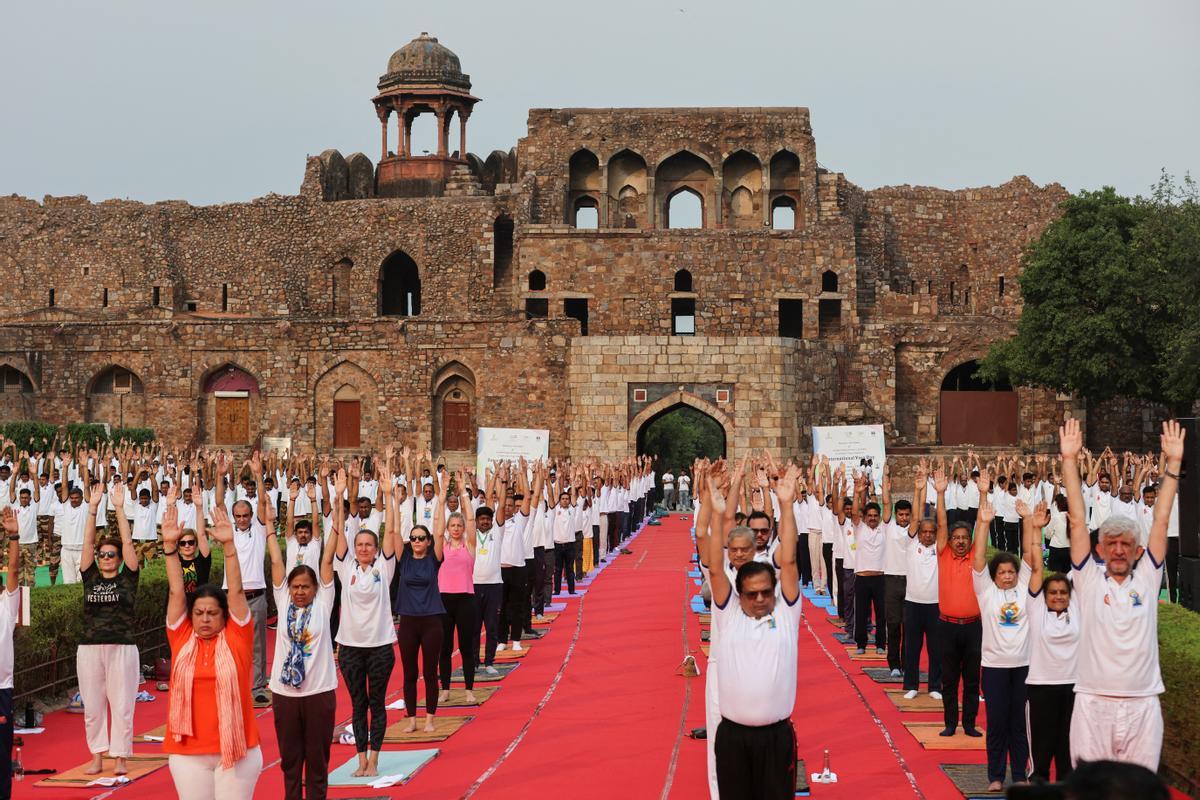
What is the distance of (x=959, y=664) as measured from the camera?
11281mm

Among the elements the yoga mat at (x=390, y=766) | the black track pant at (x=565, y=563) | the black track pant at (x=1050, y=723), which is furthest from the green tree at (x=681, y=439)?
the black track pant at (x=1050, y=723)

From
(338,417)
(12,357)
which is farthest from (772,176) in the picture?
(12,357)

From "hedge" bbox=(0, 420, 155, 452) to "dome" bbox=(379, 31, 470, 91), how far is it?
15898mm

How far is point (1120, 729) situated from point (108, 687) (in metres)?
6.81

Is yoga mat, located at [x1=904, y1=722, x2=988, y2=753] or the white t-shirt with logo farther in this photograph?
yoga mat, located at [x1=904, y1=722, x2=988, y2=753]

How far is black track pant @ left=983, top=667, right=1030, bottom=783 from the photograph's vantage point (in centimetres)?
954

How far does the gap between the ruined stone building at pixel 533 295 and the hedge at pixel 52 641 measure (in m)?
25.0

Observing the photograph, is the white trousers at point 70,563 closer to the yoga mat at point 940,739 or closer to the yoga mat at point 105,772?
the yoga mat at point 105,772

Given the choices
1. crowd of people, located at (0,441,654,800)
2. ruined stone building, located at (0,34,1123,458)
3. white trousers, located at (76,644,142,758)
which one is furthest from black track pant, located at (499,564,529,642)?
ruined stone building, located at (0,34,1123,458)

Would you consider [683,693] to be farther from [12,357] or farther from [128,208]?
[128,208]

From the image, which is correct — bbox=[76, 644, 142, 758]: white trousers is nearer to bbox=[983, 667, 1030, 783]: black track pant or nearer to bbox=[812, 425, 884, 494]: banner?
bbox=[983, 667, 1030, 783]: black track pant

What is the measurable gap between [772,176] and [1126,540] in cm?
4150

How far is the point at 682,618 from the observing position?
1847 cm

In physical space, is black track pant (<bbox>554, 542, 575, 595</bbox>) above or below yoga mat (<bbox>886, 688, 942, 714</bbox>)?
above
